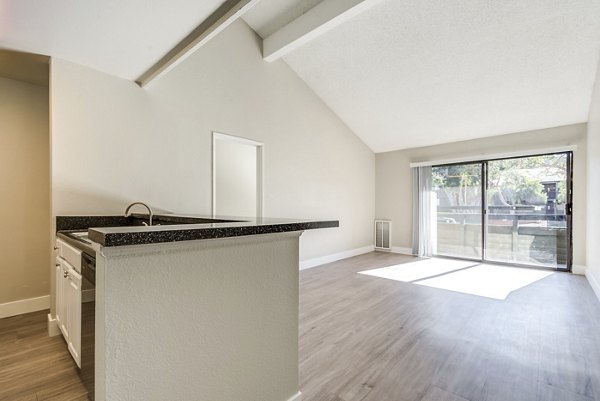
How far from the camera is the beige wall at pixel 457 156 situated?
446 centimetres

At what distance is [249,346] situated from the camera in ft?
4.37

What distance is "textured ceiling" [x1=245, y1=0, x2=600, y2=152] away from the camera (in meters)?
3.16

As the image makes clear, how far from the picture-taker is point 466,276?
4.38 metres

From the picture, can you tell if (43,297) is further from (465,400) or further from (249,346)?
(465,400)

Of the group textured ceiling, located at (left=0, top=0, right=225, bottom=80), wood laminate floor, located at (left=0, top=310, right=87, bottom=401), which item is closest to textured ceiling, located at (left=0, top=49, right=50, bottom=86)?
textured ceiling, located at (left=0, top=0, right=225, bottom=80)

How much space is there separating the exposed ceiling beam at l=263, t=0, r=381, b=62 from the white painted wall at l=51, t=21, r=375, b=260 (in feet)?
0.85

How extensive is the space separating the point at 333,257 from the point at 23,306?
14.1ft

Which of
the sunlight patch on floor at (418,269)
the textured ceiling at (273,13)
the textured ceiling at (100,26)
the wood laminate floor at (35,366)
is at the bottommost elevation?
the sunlight patch on floor at (418,269)

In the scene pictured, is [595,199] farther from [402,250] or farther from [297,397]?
[297,397]

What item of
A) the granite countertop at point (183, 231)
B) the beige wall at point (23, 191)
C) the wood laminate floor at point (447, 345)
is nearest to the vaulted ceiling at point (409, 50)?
the beige wall at point (23, 191)

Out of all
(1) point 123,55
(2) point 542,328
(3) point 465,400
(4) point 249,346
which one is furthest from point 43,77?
(2) point 542,328

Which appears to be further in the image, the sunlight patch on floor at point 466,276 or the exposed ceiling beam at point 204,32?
the sunlight patch on floor at point 466,276

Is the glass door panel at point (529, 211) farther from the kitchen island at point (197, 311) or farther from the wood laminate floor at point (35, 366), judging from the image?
the wood laminate floor at point (35, 366)

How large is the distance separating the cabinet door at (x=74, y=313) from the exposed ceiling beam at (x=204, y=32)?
69.6 inches
